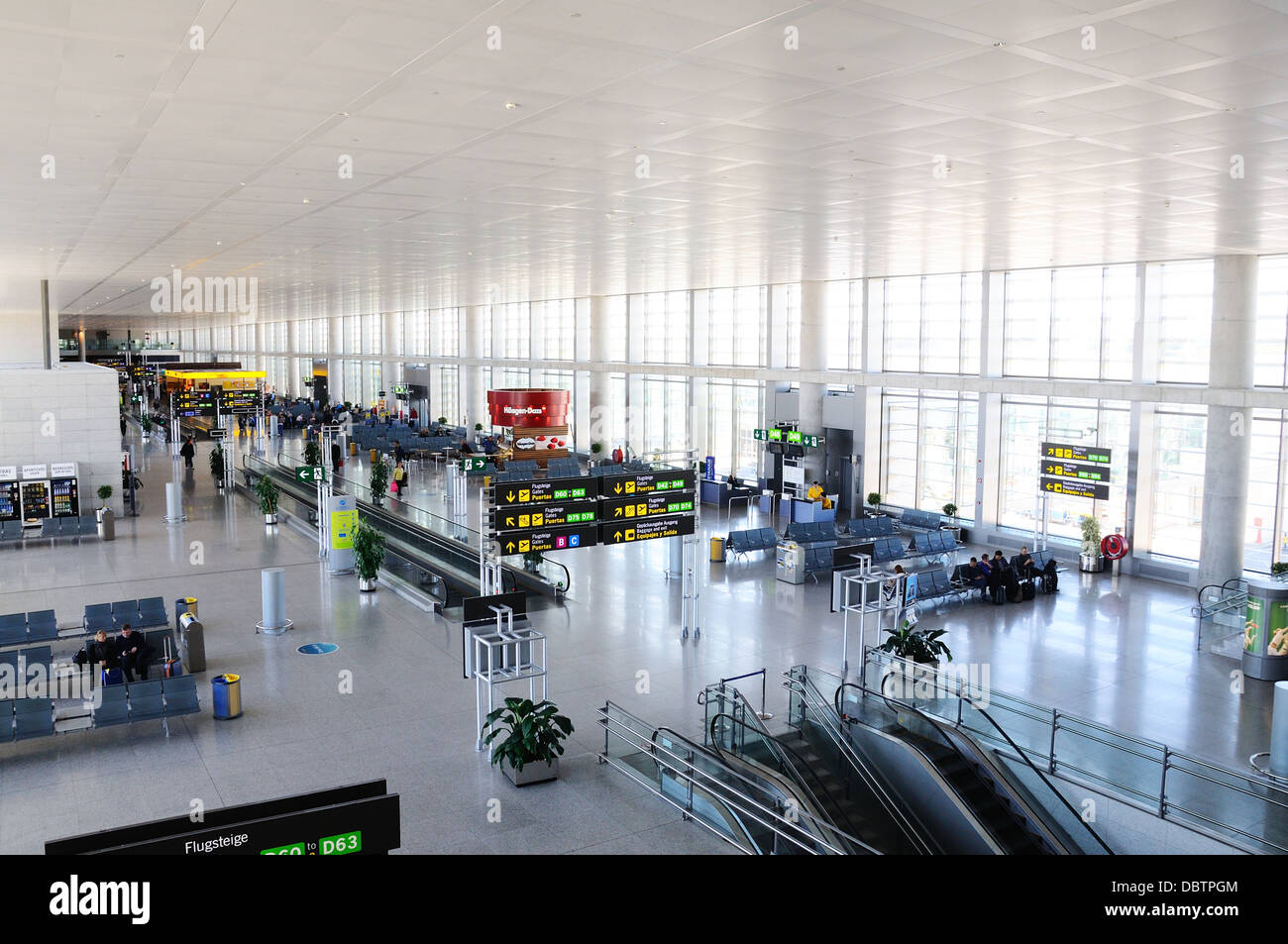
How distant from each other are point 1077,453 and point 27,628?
22461 mm

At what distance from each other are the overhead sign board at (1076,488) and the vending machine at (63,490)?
26465 millimetres

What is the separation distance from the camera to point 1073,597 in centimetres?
2155

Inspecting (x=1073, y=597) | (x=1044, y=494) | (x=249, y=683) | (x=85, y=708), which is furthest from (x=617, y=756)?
(x=1044, y=494)

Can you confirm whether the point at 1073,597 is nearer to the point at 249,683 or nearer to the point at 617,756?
the point at 617,756

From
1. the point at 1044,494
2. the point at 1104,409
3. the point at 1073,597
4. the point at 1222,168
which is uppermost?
the point at 1222,168

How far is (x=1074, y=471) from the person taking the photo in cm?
2423

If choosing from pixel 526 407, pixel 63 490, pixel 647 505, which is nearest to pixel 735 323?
pixel 526 407

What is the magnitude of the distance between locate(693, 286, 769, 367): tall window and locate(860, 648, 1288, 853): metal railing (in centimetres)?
2330

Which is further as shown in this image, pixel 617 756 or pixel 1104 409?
pixel 1104 409

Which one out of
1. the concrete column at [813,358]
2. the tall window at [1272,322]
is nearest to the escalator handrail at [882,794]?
the tall window at [1272,322]

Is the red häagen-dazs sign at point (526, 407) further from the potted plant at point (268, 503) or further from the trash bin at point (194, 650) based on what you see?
the trash bin at point (194, 650)

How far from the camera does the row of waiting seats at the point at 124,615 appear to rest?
16.5m
